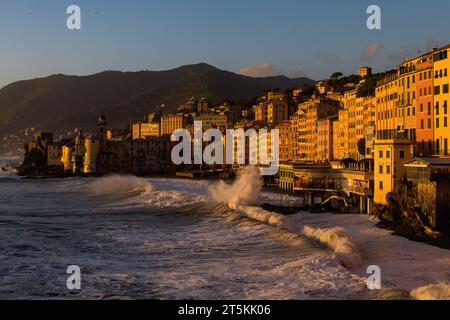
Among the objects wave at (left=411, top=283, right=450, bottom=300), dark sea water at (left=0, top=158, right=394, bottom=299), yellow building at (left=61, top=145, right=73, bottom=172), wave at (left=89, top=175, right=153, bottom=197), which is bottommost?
wave at (left=89, top=175, right=153, bottom=197)

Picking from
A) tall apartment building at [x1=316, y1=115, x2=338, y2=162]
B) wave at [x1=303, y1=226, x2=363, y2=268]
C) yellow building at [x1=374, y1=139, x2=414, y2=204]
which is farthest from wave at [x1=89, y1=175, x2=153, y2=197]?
wave at [x1=303, y1=226, x2=363, y2=268]

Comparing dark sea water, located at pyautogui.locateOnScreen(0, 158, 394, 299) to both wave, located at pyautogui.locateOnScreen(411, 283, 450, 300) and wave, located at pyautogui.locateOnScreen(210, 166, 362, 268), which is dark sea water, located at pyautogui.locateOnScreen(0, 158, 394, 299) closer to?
wave, located at pyautogui.locateOnScreen(210, 166, 362, 268)

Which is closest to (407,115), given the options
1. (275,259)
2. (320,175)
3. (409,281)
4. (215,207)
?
(320,175)

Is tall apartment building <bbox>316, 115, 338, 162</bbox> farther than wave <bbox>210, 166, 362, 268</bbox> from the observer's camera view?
Yes

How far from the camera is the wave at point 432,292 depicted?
23.2 meters

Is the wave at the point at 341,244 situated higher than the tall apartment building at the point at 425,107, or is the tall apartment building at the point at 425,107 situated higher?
the tall apartment building at the point at 425,107

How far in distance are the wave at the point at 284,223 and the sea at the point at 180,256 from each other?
0.11 metres

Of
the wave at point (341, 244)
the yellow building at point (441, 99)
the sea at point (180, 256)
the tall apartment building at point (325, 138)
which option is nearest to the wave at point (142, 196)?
the sea at point (180, 256)

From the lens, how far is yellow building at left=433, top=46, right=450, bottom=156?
5391cm

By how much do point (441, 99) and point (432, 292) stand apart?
3468 centimetres

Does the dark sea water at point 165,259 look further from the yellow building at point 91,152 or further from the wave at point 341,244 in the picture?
the yellow building at point 91,152

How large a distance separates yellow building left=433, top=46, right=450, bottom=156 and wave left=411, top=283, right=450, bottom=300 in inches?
1227

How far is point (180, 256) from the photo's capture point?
111ft

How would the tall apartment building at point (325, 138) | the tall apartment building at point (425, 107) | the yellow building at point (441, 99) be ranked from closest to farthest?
the yellow building at point (441, 99), the tall apartment building at point (425, 107), the tall apartment building at point (325, 138)
